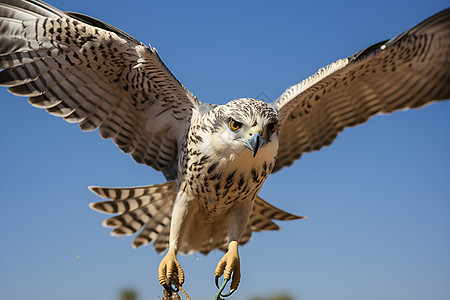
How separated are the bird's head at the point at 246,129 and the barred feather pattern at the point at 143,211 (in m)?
1.18

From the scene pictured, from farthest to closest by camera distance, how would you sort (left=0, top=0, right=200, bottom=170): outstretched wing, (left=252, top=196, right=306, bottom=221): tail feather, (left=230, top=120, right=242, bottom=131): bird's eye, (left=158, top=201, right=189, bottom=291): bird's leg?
(left=252, top=196, right=306, bottom=221): tail feather < (left=0, top=0, right=200, bottom=170): outstretched wing < (left=158, top=201, right=189, bottom=291): bird's leg < (left=230, top=120, right=242, bottom=131): bird's eye

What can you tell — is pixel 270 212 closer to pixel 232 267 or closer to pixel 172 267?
pixel 232 267

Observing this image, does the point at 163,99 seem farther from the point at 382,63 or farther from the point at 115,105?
the point at 382,63

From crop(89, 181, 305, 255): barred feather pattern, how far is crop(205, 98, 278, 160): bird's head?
46.5 inches

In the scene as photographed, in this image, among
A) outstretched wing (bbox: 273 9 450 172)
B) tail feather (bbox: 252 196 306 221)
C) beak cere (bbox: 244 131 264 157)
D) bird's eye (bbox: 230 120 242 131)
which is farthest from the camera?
tail feather (bbox: 252 196 306 221)

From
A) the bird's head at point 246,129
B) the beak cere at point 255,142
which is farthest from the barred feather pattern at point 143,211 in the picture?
the beak cere at point 255,142

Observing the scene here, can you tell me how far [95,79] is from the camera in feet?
17.0

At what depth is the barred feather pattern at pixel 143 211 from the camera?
17.6 ft

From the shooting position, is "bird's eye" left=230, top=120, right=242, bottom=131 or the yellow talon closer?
"bird's eye" left=230, top=120, right=242, bottom=131

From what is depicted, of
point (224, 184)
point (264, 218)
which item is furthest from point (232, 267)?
point (264, 218)

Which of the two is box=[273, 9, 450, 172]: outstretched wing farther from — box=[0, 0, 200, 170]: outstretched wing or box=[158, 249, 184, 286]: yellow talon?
box=[158, 249, 184, 286]: yellow talon

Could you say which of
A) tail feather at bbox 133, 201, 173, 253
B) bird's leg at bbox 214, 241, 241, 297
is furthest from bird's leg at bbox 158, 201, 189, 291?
tail feather at bbox 133, 201, 173, 253

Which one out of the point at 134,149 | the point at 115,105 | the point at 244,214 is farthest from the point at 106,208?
the point at 244,214

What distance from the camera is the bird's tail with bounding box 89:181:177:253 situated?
535cm
